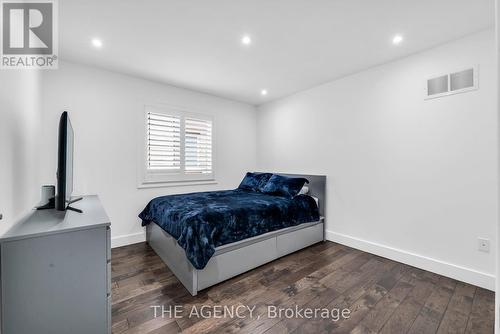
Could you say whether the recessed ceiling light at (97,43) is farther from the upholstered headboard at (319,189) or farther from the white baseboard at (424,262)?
the white baseboard at (424,262)

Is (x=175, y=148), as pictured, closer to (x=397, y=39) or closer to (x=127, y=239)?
(x=127, y=239)

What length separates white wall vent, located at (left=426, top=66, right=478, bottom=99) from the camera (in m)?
2.09

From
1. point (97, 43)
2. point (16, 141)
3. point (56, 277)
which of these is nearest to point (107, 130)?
point (97, 43)

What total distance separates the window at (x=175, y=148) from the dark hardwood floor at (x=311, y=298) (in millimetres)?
1306

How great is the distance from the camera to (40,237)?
3.49ft

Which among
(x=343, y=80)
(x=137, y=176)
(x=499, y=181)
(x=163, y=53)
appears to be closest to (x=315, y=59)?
(x=343, y=80)

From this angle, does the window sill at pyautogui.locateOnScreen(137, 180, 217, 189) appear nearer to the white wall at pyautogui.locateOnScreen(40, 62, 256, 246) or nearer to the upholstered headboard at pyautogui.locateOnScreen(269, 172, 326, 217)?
the white wall at pyautogui.locateOnScreen(40, 62, 256, 246)

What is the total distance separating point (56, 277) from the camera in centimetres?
109

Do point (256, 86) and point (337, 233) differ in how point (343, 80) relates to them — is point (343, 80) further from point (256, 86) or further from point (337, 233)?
point (337, 233)

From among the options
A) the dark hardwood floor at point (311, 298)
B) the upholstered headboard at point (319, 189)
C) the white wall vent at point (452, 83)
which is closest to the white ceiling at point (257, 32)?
the white wall vent at point (452, 83)

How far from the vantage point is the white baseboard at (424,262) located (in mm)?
2019

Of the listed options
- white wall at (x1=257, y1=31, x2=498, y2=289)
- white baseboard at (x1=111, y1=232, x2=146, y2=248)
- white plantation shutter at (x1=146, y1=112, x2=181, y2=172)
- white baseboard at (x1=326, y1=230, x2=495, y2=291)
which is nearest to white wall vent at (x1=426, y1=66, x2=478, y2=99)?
white wall at (x1=257, y1=31, x2=498, y2=289)

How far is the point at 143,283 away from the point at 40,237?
1293 millimetres

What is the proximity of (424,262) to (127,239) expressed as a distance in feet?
12.5
